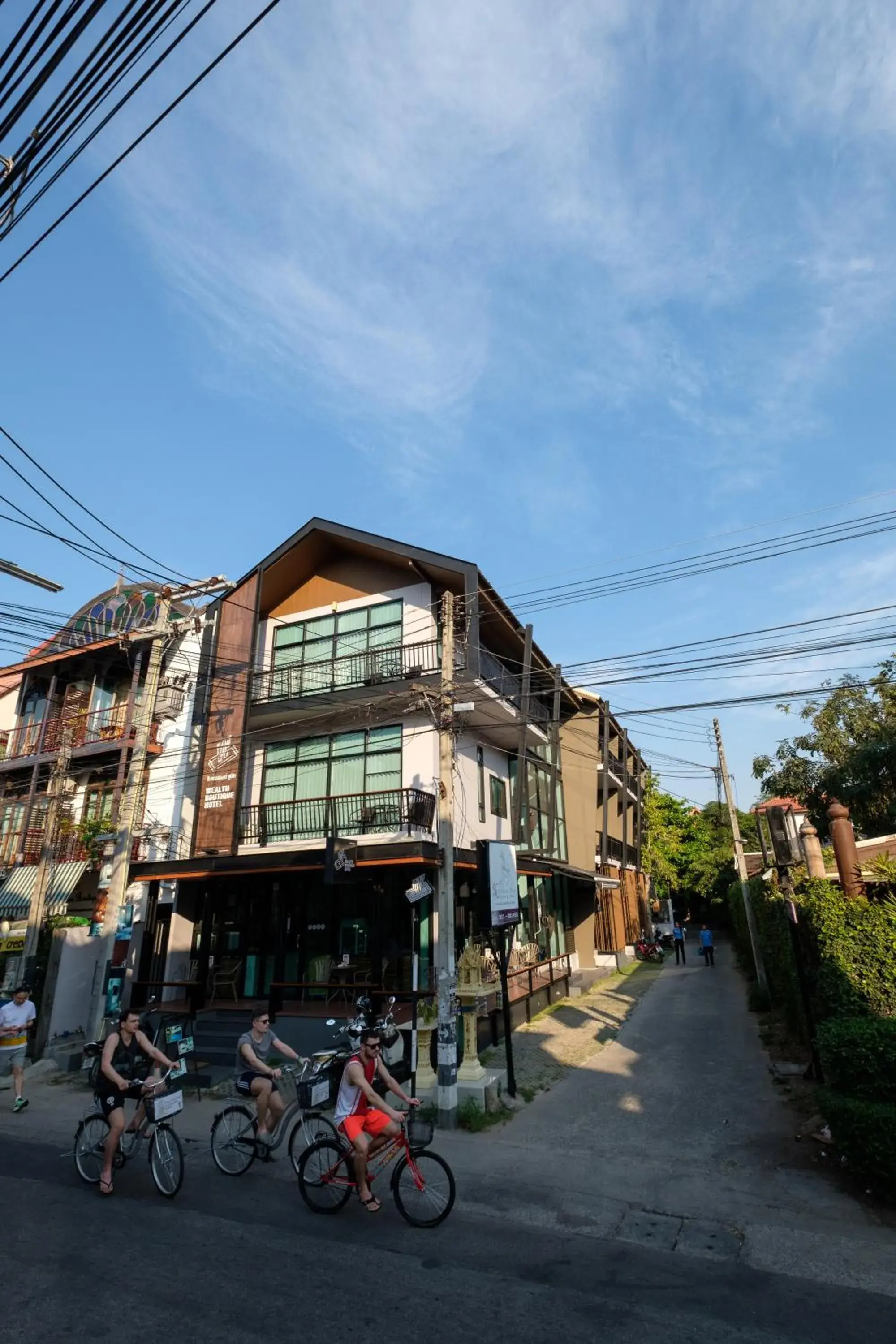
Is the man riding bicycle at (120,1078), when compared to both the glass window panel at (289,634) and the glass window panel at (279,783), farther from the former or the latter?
the glass window panel at (289,634)

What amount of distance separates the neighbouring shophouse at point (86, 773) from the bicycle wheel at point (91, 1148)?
7476 mm

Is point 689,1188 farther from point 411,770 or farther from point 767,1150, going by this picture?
point 411,770

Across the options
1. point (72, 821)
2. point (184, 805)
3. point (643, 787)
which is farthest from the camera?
point (643, 787)

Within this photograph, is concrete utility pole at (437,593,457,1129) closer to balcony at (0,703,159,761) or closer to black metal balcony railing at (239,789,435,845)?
black metal balcony railing at (239,789,435,845)

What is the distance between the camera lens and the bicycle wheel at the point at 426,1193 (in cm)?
628

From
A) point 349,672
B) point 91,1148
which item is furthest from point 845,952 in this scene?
point 349,672

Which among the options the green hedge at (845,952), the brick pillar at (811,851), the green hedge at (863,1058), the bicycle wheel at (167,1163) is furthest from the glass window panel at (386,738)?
the green hedge at (863,1058)

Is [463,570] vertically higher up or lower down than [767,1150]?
higher up

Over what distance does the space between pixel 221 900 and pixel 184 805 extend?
2.96 meters

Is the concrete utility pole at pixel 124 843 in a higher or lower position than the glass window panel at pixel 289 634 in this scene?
lower

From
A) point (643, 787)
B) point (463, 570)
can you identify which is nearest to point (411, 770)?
point (463, 570)

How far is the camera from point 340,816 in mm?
16922

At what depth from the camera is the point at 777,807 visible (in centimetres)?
1149

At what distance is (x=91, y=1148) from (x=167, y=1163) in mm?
1204
